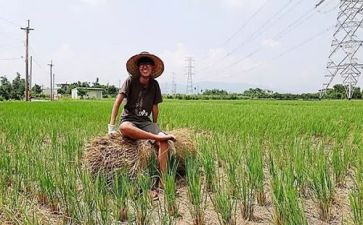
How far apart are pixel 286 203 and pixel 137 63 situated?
84.3 inches

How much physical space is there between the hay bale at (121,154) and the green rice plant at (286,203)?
3.80 feet

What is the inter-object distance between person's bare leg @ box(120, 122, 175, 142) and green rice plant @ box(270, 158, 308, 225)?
1.11 meters

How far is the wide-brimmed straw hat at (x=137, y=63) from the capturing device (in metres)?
3.77

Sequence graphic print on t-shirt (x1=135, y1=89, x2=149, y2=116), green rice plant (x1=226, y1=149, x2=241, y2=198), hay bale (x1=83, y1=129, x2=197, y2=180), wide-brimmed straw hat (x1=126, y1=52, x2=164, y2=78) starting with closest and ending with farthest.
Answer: green rice plant (x1=226, y1=149, x2=241, y2=198) < hay bale (x1=83, y1=129, x2=197, y2=180) < wide-brimmed straw hat (x1=126, y1=52, x2=164, y2=78) < graphic print on t-shirt (x1=135, y1=89, x2=149, y2=116)

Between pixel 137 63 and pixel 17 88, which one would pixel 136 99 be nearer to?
pixel 137 63

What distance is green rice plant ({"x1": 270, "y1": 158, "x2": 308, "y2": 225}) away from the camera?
197 cm

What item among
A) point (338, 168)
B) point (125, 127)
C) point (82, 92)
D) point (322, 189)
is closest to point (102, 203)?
point (125, 127)

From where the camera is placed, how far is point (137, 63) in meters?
3.84

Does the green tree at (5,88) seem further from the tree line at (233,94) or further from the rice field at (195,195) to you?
the rice field at (195,195)

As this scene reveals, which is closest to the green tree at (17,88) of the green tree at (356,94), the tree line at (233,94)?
the tree line at (233,94)

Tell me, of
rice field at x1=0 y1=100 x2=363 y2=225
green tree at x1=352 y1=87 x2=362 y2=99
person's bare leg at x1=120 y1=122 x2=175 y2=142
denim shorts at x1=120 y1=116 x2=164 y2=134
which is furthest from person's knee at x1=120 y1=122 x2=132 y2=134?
green tree at x1=352 y1=87 x2=362 y2=99

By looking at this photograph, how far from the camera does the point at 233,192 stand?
2846mm

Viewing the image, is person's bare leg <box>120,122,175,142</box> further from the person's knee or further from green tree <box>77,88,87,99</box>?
green tree <box>77,88,87,99</box>

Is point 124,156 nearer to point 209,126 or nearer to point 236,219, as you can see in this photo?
point 236,219
